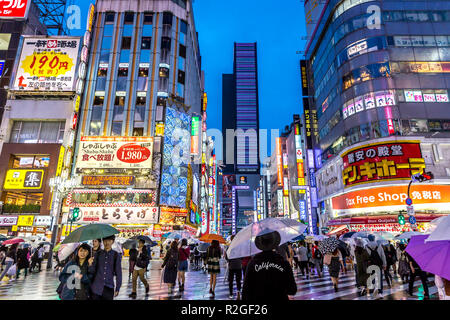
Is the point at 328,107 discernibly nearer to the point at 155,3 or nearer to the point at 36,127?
the point at 155,3

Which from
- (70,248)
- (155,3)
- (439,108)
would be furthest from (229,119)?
(70,248)

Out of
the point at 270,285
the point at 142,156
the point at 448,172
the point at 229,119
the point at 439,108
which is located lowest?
the point at 270,285

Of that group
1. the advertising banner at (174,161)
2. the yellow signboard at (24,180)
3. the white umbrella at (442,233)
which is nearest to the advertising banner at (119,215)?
the advertising banner at (174,161)

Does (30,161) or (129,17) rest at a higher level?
(129,17)

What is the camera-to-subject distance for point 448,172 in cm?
2462

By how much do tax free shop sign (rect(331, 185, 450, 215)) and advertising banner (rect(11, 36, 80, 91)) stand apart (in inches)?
1300

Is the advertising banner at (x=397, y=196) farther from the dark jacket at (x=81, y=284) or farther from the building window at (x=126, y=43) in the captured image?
the building window at (x=126, y=43)

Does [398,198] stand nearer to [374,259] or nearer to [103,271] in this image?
[374,259]

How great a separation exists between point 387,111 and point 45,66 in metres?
37.0

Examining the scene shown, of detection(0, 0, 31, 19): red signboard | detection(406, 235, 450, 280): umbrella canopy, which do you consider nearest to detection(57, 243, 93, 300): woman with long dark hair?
detection(406, 235, 450, 280): umbrella canopy

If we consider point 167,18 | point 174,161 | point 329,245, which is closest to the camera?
point 329,245

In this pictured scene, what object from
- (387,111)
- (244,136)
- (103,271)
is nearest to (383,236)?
(103,271)

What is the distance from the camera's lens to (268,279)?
292 cm

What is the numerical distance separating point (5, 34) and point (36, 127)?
1201 cm
